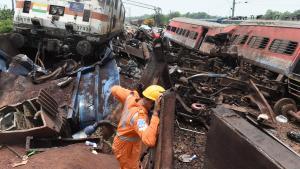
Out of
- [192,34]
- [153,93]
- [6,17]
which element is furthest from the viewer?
[6,17]

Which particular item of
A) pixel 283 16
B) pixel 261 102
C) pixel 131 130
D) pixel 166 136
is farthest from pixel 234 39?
pixel 166 136

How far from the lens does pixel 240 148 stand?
2898mm

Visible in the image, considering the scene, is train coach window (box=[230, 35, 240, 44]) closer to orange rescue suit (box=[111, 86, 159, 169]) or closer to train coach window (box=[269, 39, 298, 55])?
train coach window (box=[269, 39, 298, 55])

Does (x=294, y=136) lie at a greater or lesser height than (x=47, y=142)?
greater

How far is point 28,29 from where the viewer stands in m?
12.9

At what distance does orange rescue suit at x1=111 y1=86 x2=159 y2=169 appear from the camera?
418 centimetres

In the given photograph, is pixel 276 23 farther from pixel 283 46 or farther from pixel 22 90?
pixel 22 90

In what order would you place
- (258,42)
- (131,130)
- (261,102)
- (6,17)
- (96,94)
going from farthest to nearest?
(6,17), (258,42), (96,94), (261,102), (131,130)

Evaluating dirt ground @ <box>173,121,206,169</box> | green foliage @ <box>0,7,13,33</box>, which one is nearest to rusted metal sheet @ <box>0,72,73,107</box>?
dirt ground @ <box>173,121,206,169</box>

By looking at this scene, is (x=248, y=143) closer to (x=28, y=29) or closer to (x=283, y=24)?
(x=283, y=24)

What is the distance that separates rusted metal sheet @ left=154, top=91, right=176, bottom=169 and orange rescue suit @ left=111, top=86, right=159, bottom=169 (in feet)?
0.52

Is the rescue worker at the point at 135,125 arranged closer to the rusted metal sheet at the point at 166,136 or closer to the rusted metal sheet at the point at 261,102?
the rusted metal sheet at the point at 166,136

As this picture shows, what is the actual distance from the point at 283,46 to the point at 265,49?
38.2 inches

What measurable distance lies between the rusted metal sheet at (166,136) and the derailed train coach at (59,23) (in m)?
8.91
